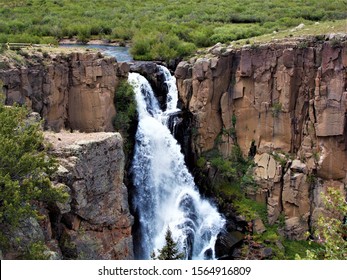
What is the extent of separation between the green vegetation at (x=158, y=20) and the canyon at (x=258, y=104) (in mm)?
4866

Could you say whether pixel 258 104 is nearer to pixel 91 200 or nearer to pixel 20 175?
pixel 91 200

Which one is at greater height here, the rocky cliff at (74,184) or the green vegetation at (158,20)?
the green vegetation at (158,20)

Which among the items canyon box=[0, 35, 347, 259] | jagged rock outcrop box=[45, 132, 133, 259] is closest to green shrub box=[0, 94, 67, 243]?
→ jagged rock outcrop box=[45, 132, 133, 259]

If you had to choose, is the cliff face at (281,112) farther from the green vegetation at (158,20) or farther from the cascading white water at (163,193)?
the green vegetation at (158,20)

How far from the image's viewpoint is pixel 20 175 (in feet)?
42.9

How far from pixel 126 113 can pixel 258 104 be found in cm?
815

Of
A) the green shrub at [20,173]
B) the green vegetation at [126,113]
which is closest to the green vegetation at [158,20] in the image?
the green vegetation at [126,113]

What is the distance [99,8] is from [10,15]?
10.5 m

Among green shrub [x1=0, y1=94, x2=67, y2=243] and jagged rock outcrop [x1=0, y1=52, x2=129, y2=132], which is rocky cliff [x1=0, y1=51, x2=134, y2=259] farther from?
green shrub [x1=0, y1=94, x2=67, y2=243]

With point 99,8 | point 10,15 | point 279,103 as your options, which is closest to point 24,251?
point 279,103

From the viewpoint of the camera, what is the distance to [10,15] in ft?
147

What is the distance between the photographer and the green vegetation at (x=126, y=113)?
26328 millimetres

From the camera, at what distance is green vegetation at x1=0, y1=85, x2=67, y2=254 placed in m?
11.9

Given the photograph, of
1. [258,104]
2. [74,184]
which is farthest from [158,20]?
[74,184]
